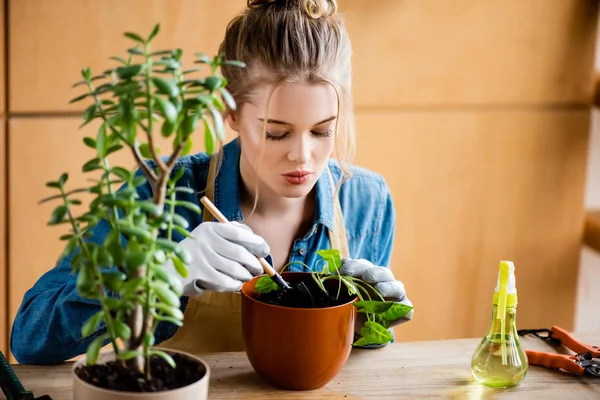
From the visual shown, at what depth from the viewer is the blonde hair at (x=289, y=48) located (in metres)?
1.32

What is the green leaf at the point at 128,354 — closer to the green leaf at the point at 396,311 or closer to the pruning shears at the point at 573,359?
the green leaf at the point at 396,311

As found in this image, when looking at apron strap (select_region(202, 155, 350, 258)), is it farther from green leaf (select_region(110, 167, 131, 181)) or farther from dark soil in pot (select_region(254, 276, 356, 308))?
green leaf (select_region(110, 167, 131, 181))

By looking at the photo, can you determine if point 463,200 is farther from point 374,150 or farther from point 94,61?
point 94,61

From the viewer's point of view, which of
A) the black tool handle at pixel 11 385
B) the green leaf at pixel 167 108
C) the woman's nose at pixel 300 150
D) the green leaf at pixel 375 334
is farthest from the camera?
the woman's nose at pixel 300 150

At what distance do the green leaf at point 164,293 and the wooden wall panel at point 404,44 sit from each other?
4.56 ft

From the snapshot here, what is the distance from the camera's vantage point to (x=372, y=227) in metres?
1.62

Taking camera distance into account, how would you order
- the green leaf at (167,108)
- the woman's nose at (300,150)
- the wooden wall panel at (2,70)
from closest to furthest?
the green leaf at (167,108), the woman's nose at (300,150), the wooden wall panel at (2,70)

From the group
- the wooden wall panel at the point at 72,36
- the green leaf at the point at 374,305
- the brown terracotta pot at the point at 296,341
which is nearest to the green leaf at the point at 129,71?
the brown terracotta pot at the point at 296,341

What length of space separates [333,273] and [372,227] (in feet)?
1.72

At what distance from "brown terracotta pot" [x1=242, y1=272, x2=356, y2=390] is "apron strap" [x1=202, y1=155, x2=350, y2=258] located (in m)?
0.46

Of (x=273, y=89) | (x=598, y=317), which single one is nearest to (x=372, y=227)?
(x=273, y=89)

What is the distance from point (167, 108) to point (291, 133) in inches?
21.1

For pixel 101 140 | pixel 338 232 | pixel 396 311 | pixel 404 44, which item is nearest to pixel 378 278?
pixel 396 311

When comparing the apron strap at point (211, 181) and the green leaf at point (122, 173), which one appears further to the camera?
the apron strap at point (211, 181)
